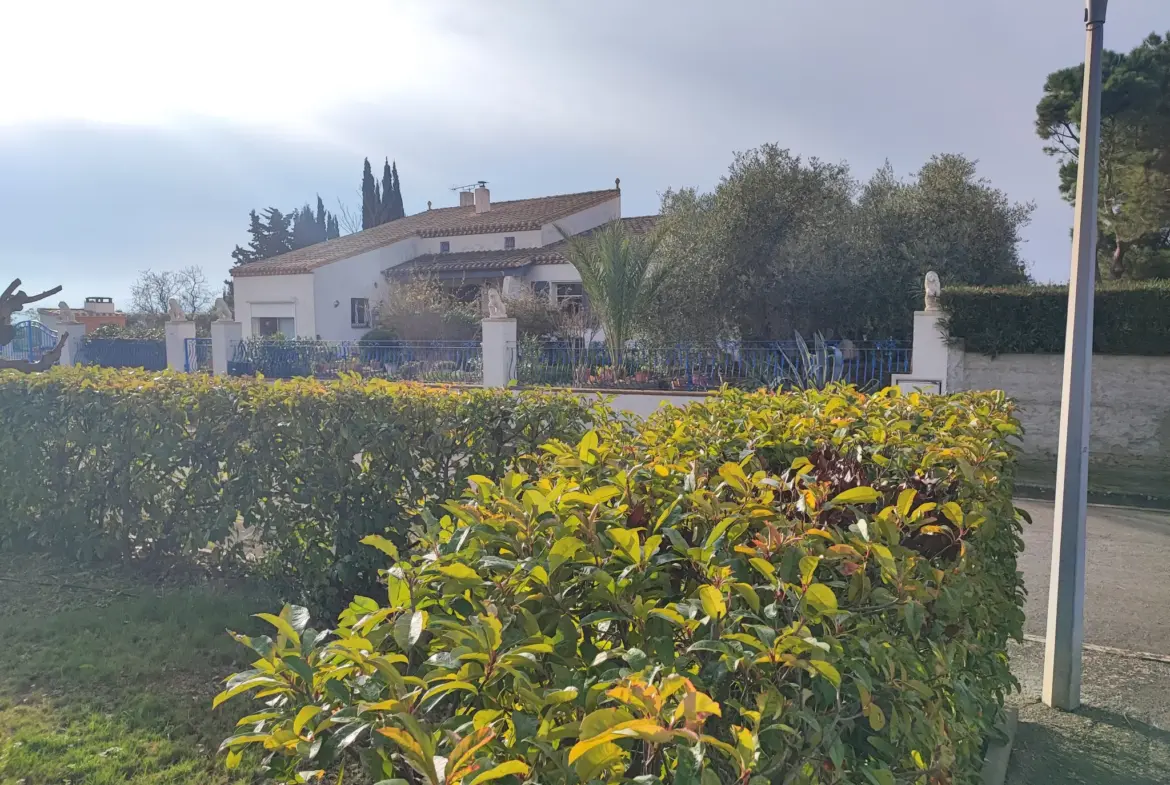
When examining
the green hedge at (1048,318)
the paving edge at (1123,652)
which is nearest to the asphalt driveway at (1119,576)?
the paving edge at (1123,652)

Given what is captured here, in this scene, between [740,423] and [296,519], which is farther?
[296,519]

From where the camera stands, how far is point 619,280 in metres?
15.1

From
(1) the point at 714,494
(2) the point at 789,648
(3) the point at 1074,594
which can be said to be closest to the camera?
(2) the point at 789,648

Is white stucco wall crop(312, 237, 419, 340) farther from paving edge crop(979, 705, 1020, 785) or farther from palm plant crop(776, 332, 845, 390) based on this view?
paving edge crop(979, 705, 1020, 785)

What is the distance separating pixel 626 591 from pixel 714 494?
477 mm

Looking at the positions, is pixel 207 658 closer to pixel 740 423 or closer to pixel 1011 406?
pixel 740 423

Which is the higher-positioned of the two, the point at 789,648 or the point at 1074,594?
the point at 789,648

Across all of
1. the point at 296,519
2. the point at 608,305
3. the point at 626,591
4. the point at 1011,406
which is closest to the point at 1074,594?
the point at 1011,406

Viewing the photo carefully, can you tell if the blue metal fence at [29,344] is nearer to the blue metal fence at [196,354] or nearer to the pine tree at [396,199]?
the blue metal fence at [196,354]

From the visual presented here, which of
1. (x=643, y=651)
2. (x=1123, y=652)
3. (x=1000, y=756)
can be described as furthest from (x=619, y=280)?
(x=643, y=651)

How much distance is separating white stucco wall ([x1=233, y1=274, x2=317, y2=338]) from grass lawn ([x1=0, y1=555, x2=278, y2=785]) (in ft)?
77.6

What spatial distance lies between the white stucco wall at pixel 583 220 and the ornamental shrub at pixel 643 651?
91.3 feet

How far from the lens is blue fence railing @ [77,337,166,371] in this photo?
22.3 meters

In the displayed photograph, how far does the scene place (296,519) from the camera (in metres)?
5.16
